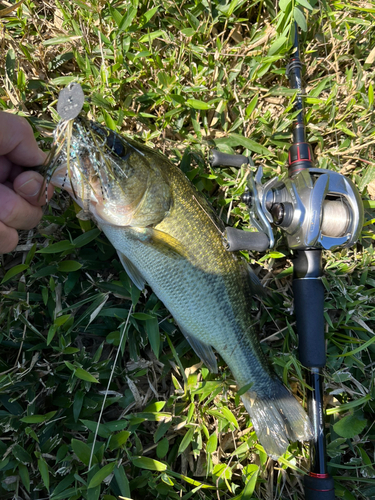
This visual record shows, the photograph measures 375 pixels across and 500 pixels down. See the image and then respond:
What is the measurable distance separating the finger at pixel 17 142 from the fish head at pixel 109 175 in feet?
0.74

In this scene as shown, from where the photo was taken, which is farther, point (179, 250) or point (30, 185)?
point (179, 250)

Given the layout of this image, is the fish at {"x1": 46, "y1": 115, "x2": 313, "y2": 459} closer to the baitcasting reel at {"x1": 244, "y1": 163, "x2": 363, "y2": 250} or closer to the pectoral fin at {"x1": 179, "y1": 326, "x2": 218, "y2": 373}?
the pectoral fin at {"x1": 179, "y1": 326, "x2": 218, "y2": 373}

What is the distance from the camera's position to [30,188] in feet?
6.80

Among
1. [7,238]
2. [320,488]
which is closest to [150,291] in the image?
[7,238]

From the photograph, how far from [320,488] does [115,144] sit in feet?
8.01

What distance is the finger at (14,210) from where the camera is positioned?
2035 mm

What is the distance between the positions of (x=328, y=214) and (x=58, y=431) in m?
2.27

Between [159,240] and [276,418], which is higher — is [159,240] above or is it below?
above

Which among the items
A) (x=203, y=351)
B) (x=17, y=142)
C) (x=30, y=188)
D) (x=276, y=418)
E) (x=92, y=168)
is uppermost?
(x=17, y=142)

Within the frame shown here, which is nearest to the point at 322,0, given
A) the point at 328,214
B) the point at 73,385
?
the point at 328,214

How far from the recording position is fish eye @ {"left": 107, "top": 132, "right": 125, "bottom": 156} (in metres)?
2.05

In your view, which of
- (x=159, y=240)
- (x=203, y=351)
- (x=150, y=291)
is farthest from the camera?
(x=150, y=291)

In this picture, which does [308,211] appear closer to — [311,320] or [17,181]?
[311,320]

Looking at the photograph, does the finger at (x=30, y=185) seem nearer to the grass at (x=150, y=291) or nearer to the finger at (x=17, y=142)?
the finger at (x=17, y=142)
